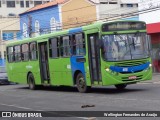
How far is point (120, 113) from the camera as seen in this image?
41.6ft

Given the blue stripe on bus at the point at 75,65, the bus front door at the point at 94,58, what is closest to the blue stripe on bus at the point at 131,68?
the bus front door at the point at 94,58

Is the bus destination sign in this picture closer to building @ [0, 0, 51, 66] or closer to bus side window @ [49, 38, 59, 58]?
bus side window @ [49, 38, 59, 58]

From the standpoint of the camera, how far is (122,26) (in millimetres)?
19172

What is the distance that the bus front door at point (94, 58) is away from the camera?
19203 millimetres

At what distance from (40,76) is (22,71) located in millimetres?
2761

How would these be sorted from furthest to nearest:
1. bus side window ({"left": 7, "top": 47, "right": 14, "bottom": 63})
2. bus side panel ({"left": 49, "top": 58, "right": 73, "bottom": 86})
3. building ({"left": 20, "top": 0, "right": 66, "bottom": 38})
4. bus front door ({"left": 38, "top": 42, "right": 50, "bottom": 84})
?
1. building ({"left": 20, "top": 0, "right": 66, "bottom": 38})
2. bus side window ({"left": 7, "top": 47, "right": 14, "bottom": 63})
3. bus front door ({"left": 38, "top": 42, "right": 50, "bottom": 84})
4. bus side panel ({"left": 49, "top": 58, "right": 73, "bottom": 86})

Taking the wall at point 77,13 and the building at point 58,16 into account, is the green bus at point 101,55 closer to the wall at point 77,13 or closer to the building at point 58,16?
the building at point 58,16

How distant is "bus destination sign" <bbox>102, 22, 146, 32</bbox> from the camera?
18891 mm

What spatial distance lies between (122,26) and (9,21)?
56374 millimetres

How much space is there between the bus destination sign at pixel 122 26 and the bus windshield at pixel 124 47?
0.97 feet

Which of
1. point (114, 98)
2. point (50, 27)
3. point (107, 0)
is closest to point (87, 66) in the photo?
point (114, 98)

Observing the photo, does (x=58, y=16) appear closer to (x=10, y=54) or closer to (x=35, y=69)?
(x=10, y=54)

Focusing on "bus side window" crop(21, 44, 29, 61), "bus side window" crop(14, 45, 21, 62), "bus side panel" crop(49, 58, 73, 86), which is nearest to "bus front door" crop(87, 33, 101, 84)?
"bus side panel" crop(49, 58, 73, 86)

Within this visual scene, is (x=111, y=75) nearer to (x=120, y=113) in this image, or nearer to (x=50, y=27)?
(x=120, y=113)
